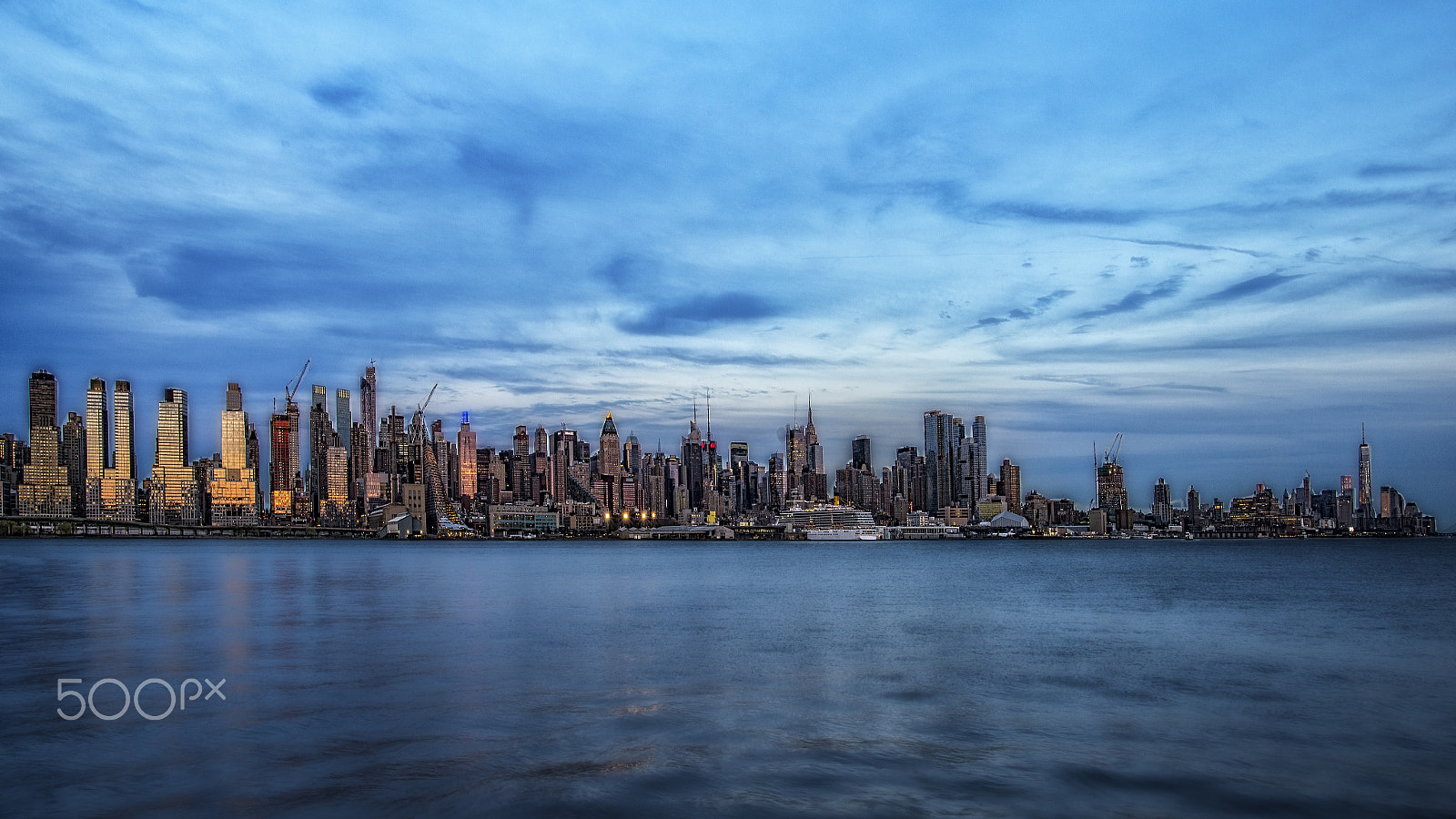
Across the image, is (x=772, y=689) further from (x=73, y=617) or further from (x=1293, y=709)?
(x=73, y=617)

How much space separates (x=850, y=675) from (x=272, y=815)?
22347 mm

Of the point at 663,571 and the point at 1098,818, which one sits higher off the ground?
the point at 1098,818

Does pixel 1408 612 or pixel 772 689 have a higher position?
pixel 772 689

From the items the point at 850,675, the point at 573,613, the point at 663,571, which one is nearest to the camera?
the point at 850,675

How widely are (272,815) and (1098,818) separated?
54.4 ft

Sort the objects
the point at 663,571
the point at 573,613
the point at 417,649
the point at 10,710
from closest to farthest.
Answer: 1. the point at 10,710
2. the point at 417,649
3. the point at 573,613
4. the point at 663,571

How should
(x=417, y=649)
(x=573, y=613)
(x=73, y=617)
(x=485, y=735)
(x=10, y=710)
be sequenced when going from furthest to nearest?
1. (x=573, y=613)
2. (x=73, y=617)
3. (x=417, y=649)
4. (x=10, y=710)
5. (x=485, y=735)

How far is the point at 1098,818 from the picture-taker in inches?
742

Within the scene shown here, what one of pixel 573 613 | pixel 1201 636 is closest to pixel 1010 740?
pixel 1201 636

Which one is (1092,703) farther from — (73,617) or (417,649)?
(73,617)

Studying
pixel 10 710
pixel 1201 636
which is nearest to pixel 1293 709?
pixel 1201 636

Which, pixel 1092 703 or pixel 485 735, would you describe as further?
pixel 1092 703

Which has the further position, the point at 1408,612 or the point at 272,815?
the point at 1408,612

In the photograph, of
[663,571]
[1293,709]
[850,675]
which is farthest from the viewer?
[663,571]
